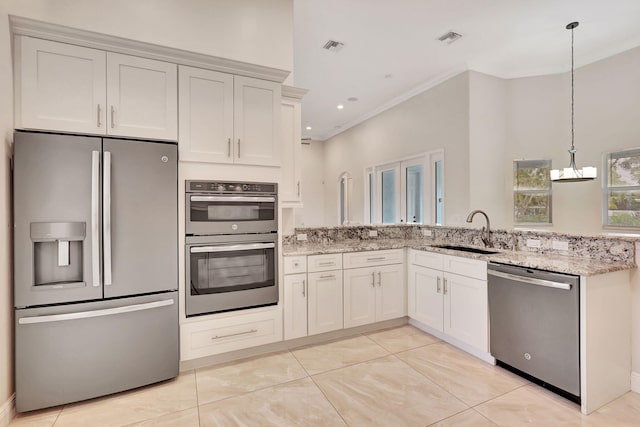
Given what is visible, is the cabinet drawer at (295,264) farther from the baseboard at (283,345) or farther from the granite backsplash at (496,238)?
the baseboard at (283,345)

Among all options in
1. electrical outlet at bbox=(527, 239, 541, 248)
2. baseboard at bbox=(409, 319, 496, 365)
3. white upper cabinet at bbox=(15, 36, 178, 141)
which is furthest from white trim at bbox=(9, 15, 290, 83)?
baseboard at bbox=(409, 319, 496, 365)

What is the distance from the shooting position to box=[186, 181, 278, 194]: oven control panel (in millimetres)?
2402

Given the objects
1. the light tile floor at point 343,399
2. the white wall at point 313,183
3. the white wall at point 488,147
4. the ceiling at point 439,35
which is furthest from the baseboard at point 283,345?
the white wall at point 313,183

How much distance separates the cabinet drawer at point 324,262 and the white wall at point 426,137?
239cm

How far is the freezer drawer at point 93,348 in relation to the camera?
1882mm

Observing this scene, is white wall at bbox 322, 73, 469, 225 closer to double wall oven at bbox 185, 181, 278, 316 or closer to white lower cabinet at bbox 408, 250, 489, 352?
white lower cabinet at bbox 408, 250, 489, 352

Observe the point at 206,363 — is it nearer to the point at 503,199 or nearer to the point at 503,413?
the point at 503,413

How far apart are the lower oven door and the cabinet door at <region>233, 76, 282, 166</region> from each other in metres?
0.69

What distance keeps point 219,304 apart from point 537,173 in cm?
501

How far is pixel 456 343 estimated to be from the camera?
113 inches

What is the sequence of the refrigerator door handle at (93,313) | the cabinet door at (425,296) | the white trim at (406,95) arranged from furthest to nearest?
1. the white trim at (406,95)
2. the cabinet door at (425,296)
3. the refrigerator door handle at (93,313)

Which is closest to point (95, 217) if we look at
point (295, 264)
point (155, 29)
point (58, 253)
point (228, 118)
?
point (58, 253)

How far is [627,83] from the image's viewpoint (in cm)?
402

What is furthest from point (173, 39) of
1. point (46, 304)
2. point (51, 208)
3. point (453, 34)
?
point (453, 34)
